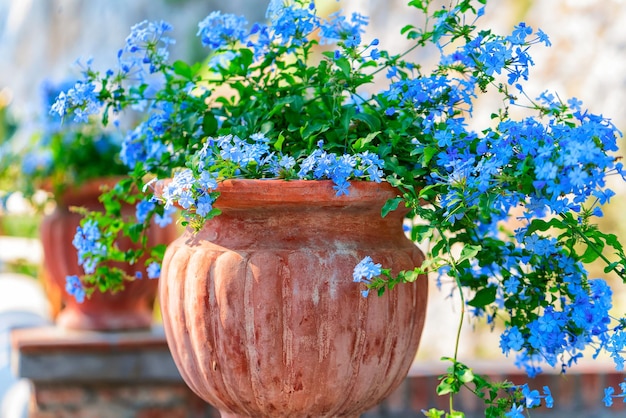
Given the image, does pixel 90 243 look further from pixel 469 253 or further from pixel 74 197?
pixel 74 197

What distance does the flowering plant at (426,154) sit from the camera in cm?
123

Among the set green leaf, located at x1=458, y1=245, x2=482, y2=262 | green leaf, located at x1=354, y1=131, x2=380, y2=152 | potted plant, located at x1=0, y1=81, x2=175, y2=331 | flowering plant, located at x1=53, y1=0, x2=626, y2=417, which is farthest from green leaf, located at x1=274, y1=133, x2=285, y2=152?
potted plant, located at x1=0, y1=81, x2=175, y2=331

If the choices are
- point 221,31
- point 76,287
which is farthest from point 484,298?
point 76,287

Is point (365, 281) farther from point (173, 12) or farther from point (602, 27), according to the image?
point (173, 12)

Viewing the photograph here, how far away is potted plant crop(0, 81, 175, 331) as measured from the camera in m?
2.71

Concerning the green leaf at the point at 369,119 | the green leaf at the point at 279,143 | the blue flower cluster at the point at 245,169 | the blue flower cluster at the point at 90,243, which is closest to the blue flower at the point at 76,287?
the blue flower cluster at the point at 90,243

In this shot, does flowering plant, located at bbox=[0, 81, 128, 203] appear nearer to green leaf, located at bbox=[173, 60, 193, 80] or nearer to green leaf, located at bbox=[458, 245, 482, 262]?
green leaf, located at bbox=[173, 60, 193, 80]

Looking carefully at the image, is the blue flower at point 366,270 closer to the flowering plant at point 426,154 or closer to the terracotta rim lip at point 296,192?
the flowering plant at point 426,154

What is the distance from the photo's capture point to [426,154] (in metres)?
1.29

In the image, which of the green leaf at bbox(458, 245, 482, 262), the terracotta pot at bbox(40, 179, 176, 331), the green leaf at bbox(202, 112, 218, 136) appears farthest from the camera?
the terracotta pot at bbox(40, 179, 176, 331)

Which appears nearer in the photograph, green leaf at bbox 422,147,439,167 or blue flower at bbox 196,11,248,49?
green leaf at bbox 422,147,439,167

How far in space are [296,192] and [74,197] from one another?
63.6 inches

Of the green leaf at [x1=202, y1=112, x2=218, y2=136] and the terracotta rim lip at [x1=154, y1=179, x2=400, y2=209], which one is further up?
the green leaf at [x1=202, y1=112, x2=218, y2=136]

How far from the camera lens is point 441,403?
2.64 metres
